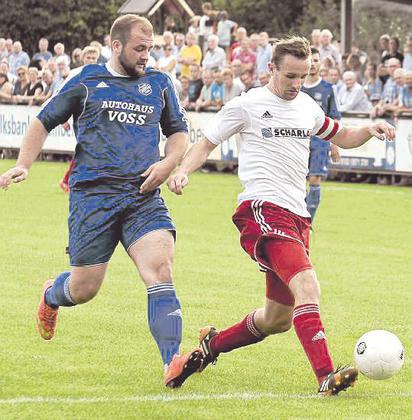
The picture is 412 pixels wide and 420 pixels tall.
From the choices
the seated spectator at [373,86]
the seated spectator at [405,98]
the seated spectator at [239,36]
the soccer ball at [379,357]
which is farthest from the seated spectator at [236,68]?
the soccer ball at [379,357]

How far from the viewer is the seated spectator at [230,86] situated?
25.3 metres

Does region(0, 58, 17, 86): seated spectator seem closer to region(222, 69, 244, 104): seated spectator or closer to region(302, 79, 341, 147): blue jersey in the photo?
region(222, 69, 244, 104): seated spectator

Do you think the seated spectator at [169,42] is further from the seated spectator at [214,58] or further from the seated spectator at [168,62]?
the seated spectator at [214,58]

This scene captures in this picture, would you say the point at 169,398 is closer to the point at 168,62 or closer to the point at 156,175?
the point at 156,175

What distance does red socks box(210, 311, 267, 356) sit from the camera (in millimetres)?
7902

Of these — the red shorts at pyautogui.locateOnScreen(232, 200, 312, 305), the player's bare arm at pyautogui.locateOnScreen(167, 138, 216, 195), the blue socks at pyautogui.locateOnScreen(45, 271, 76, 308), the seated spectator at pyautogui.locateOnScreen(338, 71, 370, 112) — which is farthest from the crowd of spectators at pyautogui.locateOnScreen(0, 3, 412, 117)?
the red shorts at pyautogui.locateOnScreen(232, 200, 312, 305)

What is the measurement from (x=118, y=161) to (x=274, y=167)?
0.92m

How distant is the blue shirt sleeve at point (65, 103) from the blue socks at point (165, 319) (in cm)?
117

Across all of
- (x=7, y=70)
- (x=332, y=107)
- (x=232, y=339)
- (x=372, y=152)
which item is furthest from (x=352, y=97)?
(x=232, y=339)

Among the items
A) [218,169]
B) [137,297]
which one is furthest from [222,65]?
[137,297]

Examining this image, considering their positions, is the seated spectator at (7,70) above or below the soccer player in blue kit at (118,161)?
below

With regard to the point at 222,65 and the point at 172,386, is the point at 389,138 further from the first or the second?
the point at 222,65

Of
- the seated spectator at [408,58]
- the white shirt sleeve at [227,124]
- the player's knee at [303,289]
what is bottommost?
the seated spectator at [408,58]

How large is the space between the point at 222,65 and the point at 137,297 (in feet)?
57.0
